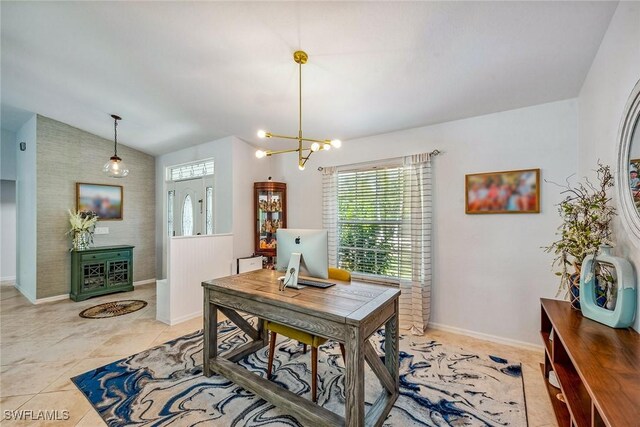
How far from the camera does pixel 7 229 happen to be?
18.8ft

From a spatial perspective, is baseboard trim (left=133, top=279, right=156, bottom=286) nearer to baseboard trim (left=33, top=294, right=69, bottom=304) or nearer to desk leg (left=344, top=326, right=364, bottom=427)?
baseboard trim (left=33, top=294, right=69, bottom=304)

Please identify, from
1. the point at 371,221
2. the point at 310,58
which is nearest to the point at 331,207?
the point at 371,221

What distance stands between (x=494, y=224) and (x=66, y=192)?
6.39m

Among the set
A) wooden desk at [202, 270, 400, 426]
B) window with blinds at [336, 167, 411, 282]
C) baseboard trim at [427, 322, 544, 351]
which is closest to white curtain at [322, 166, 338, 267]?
window with blinds at [336, 167, 411, 282]

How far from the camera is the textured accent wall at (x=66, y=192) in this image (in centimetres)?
428

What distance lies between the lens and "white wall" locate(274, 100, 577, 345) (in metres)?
2.68

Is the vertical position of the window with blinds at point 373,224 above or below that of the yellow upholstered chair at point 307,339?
above

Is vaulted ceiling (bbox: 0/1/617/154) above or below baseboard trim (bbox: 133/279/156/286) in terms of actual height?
above

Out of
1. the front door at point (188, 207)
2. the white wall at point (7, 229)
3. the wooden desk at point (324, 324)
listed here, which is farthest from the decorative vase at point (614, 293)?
the white wall at point (7, 229)

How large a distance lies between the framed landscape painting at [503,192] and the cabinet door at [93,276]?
5.78 meters

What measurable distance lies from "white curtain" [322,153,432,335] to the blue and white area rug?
19.7 inches

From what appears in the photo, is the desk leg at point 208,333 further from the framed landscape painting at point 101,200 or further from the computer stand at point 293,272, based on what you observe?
the framed landscape painting at point 101,200

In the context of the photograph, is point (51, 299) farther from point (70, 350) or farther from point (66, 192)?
point (70, 350)

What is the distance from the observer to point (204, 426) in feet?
5.86
